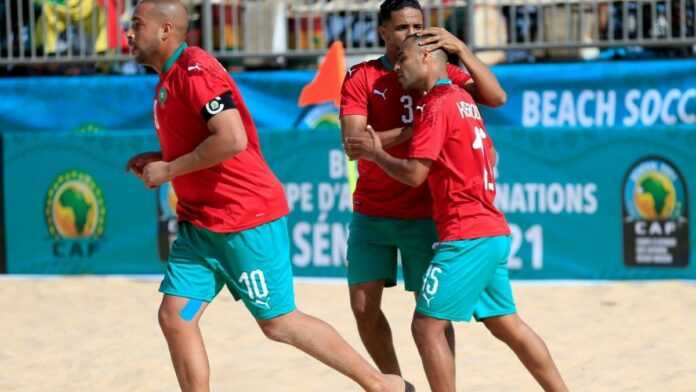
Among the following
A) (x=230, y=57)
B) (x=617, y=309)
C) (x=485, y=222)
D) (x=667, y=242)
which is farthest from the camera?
(x=230, y=57)

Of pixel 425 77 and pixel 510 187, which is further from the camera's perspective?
pixel 510 187

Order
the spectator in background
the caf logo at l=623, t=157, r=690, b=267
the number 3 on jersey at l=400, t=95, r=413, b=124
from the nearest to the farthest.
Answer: the number 3 on jersey at l=400, t=95, r=413, b=124, the caf logo at l=623, t=157, r=690, b=267, the spectator in background

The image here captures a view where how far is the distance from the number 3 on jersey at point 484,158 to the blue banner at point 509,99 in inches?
157

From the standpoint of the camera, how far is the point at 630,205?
845 cm

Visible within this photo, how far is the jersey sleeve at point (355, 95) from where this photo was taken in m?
5.05

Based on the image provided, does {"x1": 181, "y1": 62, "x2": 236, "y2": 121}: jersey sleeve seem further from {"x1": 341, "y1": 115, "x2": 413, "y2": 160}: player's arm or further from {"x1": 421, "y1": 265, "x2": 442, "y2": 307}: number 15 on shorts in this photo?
{"x1": 421, "y1": 265, "x2": 442, "y2": 307}: number 15 on shorts

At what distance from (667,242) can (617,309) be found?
86 cm

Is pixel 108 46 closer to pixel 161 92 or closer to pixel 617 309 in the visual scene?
pixel 617 309

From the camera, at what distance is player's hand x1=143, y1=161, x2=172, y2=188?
4.64 metres

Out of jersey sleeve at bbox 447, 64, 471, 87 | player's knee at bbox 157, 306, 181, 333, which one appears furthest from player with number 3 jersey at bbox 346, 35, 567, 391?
player's knee at bbox 157, 306, 181, 333

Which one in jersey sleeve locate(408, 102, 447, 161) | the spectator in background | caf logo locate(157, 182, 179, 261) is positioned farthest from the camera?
the spectator in background

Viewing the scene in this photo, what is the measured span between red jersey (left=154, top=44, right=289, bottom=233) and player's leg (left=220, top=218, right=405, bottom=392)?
7 centimetres

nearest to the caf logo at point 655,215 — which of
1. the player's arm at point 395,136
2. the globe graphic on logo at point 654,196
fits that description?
the globe graphic on logo at point 654,196

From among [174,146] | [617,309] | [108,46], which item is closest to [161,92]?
[174,146]
